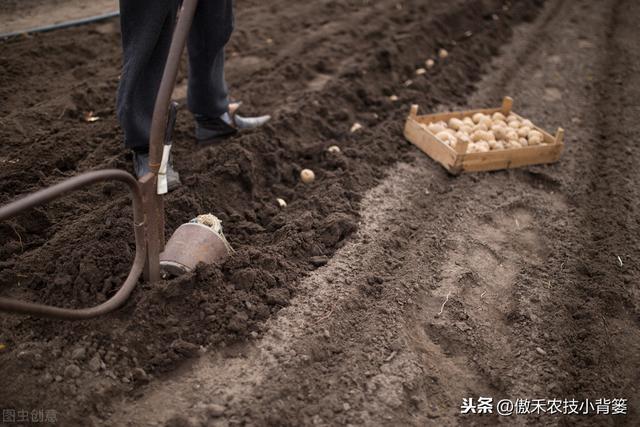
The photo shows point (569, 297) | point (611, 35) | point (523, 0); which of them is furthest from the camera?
point (523, 0)

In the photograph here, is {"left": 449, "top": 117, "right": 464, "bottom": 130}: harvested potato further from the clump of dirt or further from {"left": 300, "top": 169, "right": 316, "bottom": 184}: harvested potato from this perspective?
{"left": 300, "top": 169, "right": 316, "bottom": 184}: harvested potato

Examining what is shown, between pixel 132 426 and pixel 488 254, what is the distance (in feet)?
7.78

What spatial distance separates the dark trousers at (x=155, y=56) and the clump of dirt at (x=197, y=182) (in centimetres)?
42

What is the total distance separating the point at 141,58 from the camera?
304cm

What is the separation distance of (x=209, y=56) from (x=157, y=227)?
5.42ft

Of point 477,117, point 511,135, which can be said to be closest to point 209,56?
point 477,117

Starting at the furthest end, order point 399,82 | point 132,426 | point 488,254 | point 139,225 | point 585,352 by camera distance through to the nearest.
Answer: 1. point 399,82
2. point 488,254
3. point 585,352
4. point 139,225
5. point 132,426

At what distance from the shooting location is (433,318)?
285cm

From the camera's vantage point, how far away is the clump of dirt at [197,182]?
7.92 ft

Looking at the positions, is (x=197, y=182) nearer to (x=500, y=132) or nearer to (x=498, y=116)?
(x=500, y=132)

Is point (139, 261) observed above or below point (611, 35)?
above

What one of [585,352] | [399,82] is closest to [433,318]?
[585,352]

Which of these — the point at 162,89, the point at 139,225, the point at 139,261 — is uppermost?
the point at 162,89

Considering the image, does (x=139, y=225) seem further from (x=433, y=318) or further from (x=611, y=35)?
(x=611, y=35)
